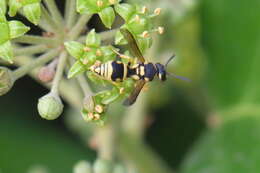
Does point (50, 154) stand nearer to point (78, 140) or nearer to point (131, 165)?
point (78, 140)

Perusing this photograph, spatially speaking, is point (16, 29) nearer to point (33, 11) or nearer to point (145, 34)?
point (33, 11)

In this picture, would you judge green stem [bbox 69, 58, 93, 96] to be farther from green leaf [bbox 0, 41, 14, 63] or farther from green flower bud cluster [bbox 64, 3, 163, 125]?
green leaf [bbox 0, 41, 14, 63]

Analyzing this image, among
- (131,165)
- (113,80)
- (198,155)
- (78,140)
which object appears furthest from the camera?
(78,140)

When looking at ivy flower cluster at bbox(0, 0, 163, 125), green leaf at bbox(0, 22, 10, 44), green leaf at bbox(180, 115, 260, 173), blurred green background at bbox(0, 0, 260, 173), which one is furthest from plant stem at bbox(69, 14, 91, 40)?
green leaf at bbox(180, 115, 260, 173)

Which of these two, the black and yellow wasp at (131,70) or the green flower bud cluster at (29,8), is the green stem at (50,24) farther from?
the black and yellow wasp at (131,70)

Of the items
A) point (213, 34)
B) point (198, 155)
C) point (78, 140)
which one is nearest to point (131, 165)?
point (198, 155)

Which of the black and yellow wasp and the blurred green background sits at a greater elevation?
the black and yellow wasp
